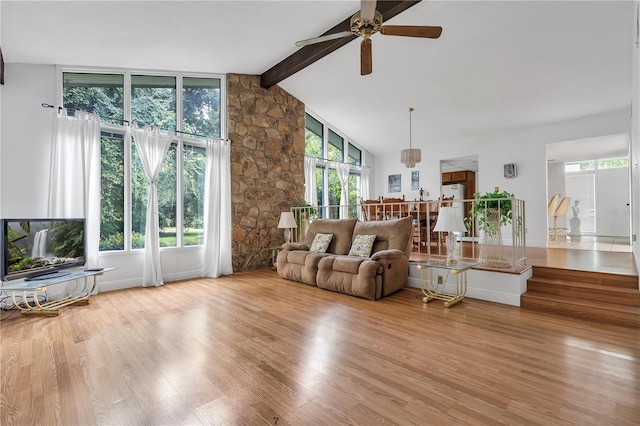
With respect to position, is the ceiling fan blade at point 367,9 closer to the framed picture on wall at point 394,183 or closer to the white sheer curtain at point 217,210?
the white sheer curtain at point 217,210

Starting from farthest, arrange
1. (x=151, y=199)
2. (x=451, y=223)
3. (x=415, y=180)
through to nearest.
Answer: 1. (x=415, y=180)
2. (x=151, y=199)
3. (x=451, y=223)

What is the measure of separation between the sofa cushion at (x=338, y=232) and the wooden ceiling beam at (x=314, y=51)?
272 cm

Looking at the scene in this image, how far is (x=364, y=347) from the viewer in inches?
97.0

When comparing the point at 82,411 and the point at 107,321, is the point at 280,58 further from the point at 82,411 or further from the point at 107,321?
the point at 82,411

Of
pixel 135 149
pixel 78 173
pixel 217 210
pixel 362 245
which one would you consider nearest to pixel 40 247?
pixel 78 173

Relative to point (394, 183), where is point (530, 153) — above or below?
above

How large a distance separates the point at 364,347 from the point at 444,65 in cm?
445

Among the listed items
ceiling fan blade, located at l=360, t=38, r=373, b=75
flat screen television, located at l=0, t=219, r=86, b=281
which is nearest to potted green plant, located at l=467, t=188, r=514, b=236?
ceiling fan blade, located at l=360, t=38, r=373, b=75

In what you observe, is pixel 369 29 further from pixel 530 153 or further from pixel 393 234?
pixel 530 153

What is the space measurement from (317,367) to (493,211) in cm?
304

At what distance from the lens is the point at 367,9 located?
2498 mm

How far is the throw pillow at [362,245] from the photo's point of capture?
171 inches

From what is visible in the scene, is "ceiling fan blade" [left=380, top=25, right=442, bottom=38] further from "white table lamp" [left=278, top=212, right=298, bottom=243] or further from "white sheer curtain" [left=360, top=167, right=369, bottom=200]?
"white sheer curtain" [left=360, top=167, right=369, bottom=200]

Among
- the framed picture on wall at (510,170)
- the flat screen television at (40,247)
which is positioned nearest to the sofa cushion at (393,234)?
the framed picture on wall at (510,170)
